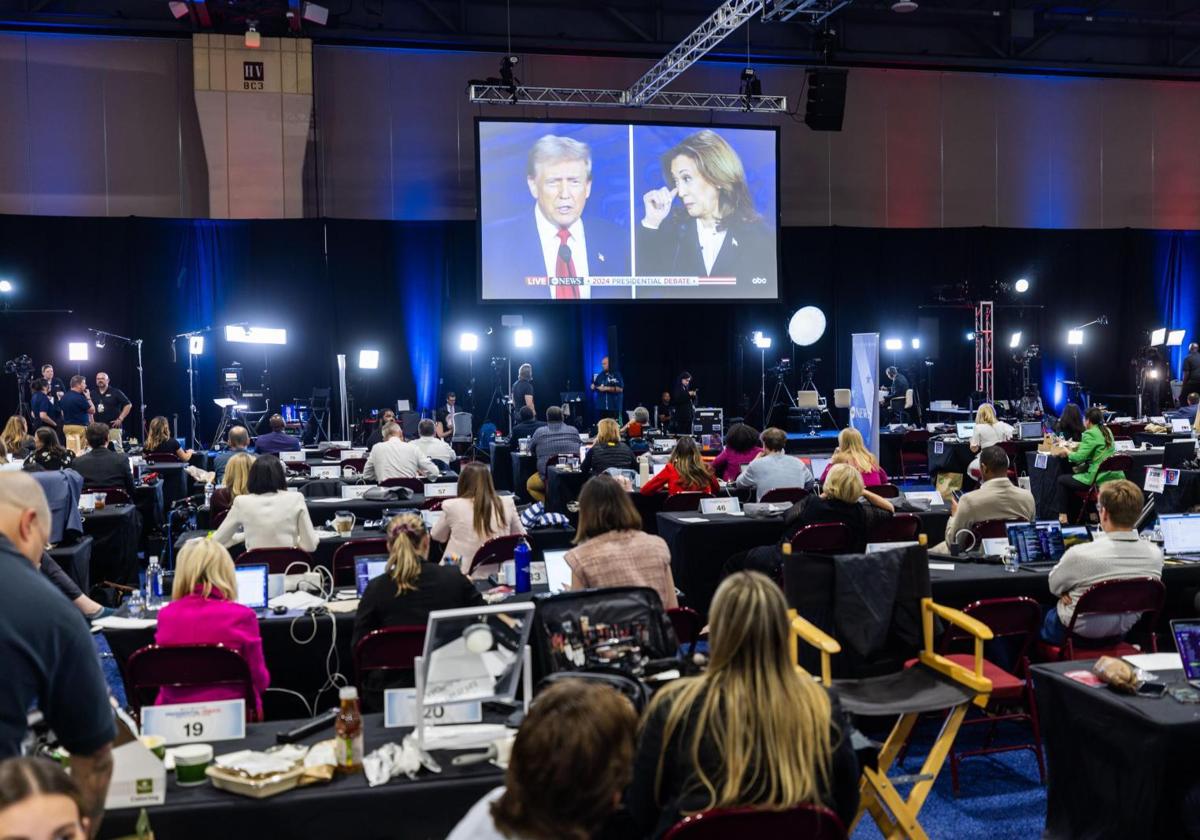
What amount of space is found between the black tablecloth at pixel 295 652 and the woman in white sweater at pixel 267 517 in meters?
1.12

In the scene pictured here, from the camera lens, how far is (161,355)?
53.1ft

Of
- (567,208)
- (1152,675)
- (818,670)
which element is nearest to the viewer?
(1152,675)

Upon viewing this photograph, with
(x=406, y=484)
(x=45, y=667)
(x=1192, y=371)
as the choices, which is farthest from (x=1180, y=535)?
(x=1192, y=371)

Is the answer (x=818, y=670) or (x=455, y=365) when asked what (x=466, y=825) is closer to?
(x=818, y=670)

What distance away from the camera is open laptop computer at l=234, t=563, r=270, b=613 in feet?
15.5

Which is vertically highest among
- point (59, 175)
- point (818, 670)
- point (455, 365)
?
point (59, 175)

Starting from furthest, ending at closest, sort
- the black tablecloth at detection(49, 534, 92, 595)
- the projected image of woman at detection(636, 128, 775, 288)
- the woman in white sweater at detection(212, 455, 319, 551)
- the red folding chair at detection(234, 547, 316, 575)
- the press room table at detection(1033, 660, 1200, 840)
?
the projected image of woman at detection(636, 128, 775, 288)
the black tablecloth at detection(49, 534, 92, 595)
the woman in white sweater at detection(212, 455, 319, 551)
the red folding chair at detection(234, 547, 316, 575)
the press room table at detection(1033, 660, 1200, 840)

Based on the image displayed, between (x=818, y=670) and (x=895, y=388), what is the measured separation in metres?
12.6

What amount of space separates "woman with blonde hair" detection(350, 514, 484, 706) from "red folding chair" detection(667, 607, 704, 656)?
834 millimetres

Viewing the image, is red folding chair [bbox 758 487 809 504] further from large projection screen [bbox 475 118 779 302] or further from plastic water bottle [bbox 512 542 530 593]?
large projection screen [bbox 475 118 779 302]

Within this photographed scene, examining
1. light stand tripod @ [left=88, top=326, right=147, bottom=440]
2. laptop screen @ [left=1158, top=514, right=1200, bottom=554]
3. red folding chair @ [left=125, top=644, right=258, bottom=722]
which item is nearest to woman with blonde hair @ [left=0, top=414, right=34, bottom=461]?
light stand tripod @ [left=88, top=326, right=147, bottom=440]

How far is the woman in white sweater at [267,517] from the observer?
5.93 m

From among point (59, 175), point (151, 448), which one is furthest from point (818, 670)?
point (59, 175)

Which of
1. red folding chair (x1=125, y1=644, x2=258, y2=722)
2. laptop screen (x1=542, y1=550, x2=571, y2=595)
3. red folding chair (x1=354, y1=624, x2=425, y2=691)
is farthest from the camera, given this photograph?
laptop screen (x1=542, y1=550, x2=571, y2=595)
